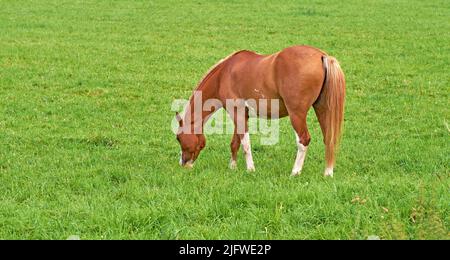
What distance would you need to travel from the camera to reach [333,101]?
831 cm

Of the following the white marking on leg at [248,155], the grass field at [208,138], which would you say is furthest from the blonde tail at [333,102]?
the white marking on leg at [248,155]

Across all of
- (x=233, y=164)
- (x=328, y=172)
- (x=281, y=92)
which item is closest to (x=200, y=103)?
(x=233, y=164)

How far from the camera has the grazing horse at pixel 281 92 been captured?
329 inches

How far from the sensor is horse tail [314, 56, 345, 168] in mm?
8266

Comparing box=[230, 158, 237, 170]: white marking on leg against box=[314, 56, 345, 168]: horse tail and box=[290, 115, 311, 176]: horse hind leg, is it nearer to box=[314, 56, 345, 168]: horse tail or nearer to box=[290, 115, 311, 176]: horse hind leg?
box=[290, 115, 311, 176]: horse hind leg

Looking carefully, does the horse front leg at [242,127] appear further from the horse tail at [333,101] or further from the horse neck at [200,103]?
the horse tail at [333,101]

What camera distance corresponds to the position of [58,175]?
8750 millimetres

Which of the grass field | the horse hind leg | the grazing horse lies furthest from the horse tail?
the grass field

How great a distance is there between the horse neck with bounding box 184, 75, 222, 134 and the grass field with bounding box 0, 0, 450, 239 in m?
0.62

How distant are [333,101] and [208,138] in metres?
3.54

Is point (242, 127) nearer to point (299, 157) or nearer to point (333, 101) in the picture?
point (299, 157)
